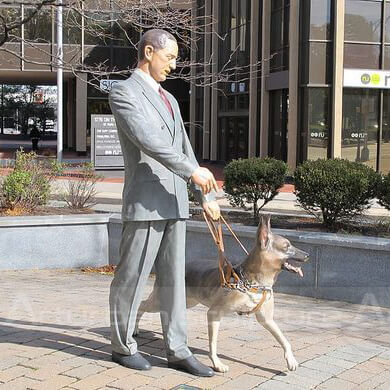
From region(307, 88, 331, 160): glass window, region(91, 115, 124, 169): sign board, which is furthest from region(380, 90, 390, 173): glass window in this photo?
region(91, 115, 124, 169): sign board

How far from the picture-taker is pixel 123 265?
436cm

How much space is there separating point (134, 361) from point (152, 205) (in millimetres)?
1030

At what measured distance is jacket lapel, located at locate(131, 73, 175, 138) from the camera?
4.25m

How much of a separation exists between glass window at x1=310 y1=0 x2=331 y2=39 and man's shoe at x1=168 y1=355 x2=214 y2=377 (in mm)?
18623

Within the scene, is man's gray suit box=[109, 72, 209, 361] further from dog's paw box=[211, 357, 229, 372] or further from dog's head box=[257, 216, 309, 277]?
dog's head box=[257, 216, 309, 277]

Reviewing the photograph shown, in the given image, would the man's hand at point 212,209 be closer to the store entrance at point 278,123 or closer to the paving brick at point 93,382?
the paving brick at point 93,382

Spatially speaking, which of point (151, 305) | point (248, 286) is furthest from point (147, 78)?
point (151, 305)

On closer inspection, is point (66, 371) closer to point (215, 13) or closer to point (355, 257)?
point (355, 257)

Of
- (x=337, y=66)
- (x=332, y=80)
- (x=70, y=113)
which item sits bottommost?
(x=70, y=113)

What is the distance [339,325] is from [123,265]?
8.07 ft

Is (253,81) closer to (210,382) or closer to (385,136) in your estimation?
(385,136)

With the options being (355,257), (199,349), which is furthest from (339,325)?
(199,349)

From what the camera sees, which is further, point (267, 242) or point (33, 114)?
point (33, 114)

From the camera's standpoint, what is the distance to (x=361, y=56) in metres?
21.9
